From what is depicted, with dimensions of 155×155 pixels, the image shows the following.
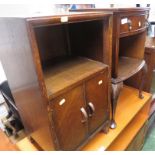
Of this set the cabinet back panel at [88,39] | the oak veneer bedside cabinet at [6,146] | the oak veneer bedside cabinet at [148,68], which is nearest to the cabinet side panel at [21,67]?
the oak veneer bedside cabinet at [6,146]

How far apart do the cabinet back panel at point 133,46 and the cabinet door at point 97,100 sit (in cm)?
60

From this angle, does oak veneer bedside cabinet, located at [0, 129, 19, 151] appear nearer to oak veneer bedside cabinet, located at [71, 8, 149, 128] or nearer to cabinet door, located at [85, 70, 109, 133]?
cabinet door, located at [85, 70, 109, 133]

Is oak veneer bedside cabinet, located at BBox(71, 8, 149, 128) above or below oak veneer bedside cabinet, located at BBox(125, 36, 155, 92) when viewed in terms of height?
above

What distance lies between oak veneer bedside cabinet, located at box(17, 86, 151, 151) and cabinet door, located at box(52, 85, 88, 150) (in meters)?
0.23

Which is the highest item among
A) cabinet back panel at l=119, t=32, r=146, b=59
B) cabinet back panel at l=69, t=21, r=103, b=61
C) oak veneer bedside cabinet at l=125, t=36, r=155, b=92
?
cabinet back panel at l=69, t=21, r=103, b=61

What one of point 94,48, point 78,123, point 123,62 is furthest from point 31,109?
point 123,62

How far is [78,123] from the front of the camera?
0.79 meters

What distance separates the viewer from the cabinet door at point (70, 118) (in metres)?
0.67

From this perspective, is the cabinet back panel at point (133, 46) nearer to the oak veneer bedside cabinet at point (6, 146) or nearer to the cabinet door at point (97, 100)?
the cabinet door at point (97, 100)

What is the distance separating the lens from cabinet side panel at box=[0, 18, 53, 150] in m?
0.53

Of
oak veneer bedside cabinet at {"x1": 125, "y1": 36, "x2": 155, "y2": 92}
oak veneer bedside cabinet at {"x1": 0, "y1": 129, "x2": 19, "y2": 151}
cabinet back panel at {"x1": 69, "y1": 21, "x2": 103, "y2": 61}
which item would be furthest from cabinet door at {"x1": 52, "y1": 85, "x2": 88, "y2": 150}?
oak veneer bedside cabinet at {"x1": 125, "y1": 36, "x2": 155, "y2": 92}

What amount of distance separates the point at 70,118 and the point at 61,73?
23cm

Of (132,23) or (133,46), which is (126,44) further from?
(132,23)

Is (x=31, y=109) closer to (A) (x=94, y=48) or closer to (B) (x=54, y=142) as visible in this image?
(B) (x=54, y=142)
